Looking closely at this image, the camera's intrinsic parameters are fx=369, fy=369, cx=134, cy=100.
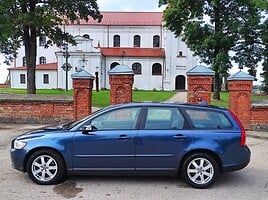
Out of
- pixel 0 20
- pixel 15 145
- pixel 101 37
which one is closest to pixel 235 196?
pixel 15 145

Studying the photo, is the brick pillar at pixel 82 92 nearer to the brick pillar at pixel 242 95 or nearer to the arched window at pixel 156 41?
the brick pillar at pixel 242 95

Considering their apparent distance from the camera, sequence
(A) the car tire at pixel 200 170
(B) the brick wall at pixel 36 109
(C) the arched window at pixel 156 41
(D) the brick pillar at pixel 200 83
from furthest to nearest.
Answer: (C) the arched window at pixel 156 41, (B) the brick wall at pixel 36 109, (D) the brick pillar at pixel 200 83, (A) the car tire at pixel 200 170

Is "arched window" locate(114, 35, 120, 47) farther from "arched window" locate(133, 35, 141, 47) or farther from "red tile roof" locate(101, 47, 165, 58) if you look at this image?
"arched window" locate(133, 35, 141, 47)

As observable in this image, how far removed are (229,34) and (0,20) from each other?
760 inches

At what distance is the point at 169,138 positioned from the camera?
6500 millimetres

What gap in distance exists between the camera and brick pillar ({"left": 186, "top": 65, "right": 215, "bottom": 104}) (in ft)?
44.6

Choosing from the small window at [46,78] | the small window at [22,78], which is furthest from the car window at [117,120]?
the small window at [22,78]

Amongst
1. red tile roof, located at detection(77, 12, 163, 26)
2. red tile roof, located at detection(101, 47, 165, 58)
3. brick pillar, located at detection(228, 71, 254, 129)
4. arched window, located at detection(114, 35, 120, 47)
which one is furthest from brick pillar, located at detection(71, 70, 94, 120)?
red tile roof, located at detection(77, 12, 163, 26)

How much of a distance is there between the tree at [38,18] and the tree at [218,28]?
8500 millimetres

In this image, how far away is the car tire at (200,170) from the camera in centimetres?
650

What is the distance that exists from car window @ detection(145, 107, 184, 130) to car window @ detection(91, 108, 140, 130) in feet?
0.81

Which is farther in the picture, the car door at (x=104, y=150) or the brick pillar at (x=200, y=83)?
the brick pillar at (x=200, y=83)

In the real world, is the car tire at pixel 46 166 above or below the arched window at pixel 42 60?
below

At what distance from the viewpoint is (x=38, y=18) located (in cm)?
2323
